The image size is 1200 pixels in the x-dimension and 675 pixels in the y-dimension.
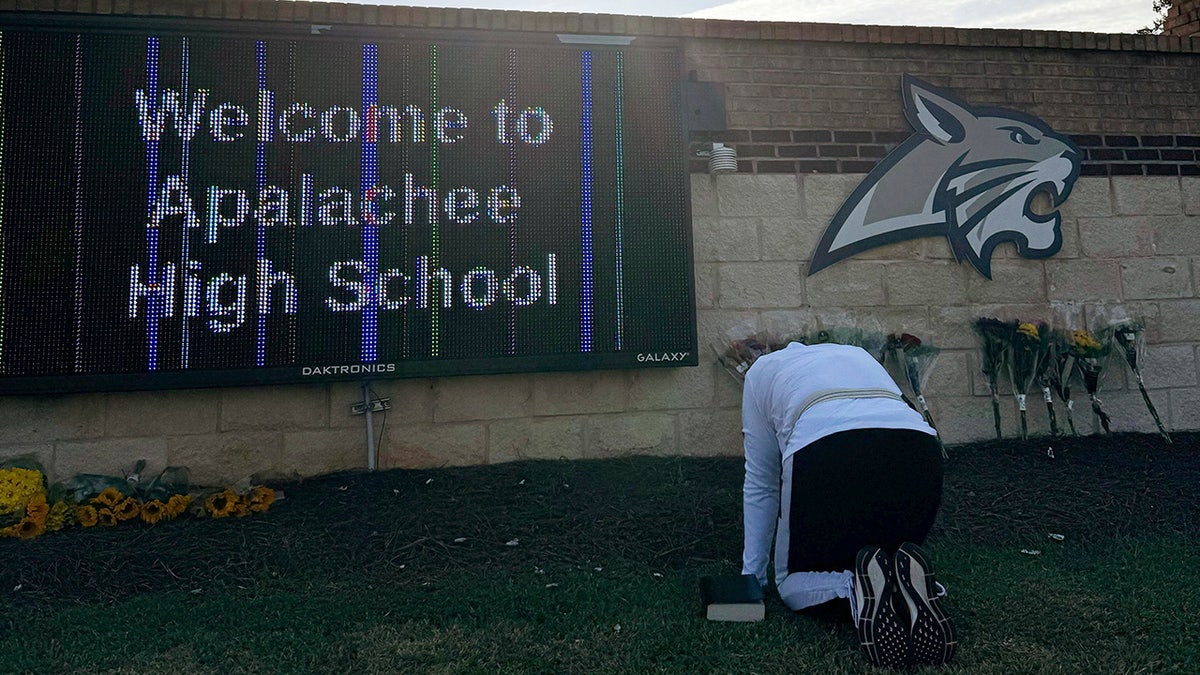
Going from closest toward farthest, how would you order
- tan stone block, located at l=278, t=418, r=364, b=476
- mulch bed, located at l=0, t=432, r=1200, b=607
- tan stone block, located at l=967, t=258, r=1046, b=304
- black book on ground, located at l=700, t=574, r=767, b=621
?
1. black book on ground, located at l=700, t=574, r=767, b=621
2. mulch bed, located at l=0, t=432, r=1200, b=607
3. tan stone block, located at l=278, t=418, r=364, b=476
4. tan stone block, located at l=967, t=258, r=1046, b=304

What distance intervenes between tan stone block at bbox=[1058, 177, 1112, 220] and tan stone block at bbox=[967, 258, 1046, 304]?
1.57ft

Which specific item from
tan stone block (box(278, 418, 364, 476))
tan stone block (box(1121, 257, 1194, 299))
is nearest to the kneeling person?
tan stone block (box(278, 418, 364, 476))

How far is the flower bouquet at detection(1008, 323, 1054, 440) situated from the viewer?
498 cm

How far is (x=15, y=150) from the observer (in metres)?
3.97

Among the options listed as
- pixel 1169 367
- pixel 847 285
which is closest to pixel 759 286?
pixel 847 285

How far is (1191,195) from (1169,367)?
1313mm

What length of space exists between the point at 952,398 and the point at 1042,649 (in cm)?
287

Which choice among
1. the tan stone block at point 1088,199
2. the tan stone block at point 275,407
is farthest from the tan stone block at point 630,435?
the tan stone block at point 1088,199

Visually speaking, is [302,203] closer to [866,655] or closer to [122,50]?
Result: [122,50]

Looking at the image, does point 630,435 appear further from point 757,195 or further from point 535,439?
point 757,195

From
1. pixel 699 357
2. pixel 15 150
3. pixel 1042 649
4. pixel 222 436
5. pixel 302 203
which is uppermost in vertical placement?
pixel 15 150

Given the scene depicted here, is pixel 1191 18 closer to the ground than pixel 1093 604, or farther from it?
farther from it

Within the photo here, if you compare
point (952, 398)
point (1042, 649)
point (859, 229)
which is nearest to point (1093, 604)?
point (1042, 649)

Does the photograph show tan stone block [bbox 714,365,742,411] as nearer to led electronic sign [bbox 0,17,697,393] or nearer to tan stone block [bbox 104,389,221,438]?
led electronic sign [bbox 0,17,697,393]
